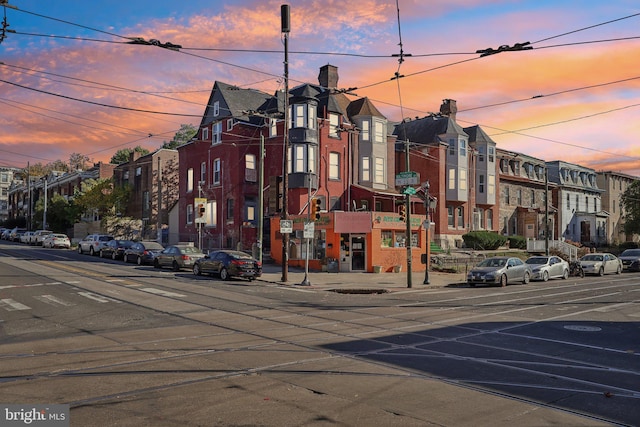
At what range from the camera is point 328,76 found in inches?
1809

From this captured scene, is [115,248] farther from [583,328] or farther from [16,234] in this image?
[16,234]

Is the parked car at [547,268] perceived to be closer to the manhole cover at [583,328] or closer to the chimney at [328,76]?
the manhole cover at [583,328]

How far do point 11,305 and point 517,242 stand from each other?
46702 millimetres

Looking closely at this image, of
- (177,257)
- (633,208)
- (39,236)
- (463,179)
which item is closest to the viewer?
(177,257)

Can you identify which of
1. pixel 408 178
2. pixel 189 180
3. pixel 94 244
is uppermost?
pixel 189 180

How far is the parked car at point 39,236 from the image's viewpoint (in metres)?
56.0

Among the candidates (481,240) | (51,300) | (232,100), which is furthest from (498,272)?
(232,100)

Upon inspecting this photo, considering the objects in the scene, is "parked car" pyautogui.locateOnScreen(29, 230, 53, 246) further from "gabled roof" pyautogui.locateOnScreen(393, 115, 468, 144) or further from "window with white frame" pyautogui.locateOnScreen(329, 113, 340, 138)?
"gabled roof" pyautogui.locateOnScreen(393, 115, 468, 144)

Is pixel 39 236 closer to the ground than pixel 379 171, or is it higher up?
closer to the ground

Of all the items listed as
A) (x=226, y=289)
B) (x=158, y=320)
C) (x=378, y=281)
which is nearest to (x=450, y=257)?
(x=378, y=281)

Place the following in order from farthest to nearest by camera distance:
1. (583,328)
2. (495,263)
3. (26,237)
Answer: (26,237)
(495,263)
(583,328)

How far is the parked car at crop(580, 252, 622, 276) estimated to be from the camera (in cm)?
3694

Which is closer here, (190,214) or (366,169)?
(366,169)

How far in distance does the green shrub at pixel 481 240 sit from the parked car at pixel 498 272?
1780 cm
